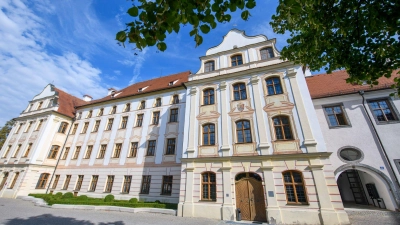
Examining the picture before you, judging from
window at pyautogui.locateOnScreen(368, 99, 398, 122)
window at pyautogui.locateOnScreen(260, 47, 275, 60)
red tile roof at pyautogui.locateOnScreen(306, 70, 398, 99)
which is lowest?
window at pyautogui.locateOnScreen(368, 99, 398, 122)

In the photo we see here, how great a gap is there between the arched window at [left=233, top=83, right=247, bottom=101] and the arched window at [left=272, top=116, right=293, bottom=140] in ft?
9.91

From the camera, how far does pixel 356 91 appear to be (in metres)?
14.1

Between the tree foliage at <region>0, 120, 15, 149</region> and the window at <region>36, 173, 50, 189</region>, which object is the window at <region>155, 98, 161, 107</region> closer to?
the window at <region>36, 173, 50, 189</region>

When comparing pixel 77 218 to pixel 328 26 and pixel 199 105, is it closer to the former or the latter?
pixel 199 105

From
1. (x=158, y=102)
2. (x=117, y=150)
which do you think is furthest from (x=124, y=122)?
(x=158, y=102)

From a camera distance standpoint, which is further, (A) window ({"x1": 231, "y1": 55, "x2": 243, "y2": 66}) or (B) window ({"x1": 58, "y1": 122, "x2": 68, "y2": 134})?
(B) window ({"x1": 58, "y1": 122, "x2": 68, "y2": 134})

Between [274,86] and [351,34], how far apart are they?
796 centimetres

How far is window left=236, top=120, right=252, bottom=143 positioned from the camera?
1277cm

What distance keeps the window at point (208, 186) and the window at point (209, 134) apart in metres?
2.27

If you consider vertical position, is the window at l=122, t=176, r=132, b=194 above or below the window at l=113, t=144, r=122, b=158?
below

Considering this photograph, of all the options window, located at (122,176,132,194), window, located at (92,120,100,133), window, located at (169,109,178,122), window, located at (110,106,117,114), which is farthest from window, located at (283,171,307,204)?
window, located at (92,120,100,133)

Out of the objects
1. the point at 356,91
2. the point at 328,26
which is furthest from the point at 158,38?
the point at 356,91

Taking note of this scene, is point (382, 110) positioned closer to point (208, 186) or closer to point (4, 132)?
point (208, 186)

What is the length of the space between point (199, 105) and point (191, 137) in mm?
2867
